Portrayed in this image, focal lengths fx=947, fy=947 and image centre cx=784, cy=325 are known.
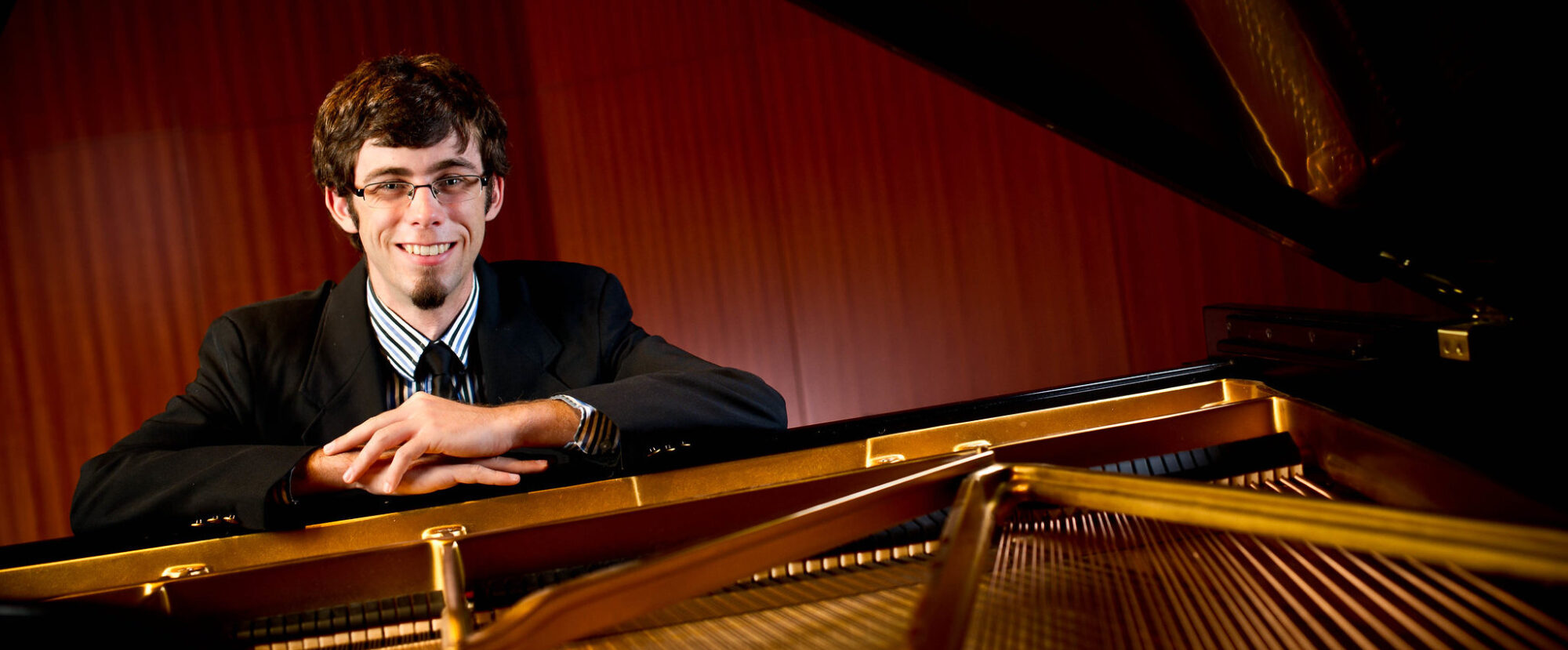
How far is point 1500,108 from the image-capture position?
44.8 inches

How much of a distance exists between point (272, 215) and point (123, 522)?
366 centimetres

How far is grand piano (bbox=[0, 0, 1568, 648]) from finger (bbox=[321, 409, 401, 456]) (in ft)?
0.69

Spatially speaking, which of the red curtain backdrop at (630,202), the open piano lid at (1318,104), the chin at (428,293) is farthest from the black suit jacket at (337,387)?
the red curtain backdrop at (630,202)

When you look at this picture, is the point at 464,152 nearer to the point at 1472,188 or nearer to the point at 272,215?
the point at 1472,188

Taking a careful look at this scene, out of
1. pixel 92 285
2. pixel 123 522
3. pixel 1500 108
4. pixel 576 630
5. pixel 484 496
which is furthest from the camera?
pixel 92 285

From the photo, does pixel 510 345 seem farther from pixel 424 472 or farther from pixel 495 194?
pixel 424 472

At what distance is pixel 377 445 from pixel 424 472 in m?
0.08

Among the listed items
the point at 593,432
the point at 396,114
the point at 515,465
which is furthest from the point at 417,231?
the point at 515,465

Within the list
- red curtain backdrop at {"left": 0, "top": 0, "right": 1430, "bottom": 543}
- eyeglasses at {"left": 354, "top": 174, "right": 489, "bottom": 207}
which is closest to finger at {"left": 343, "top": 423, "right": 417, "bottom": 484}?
eyeglasses at {"left": 354, "top": 174, "right": 489, "bottom": 207}

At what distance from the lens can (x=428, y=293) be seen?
206cm

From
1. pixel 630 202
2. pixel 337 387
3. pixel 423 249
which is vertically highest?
pixel 630 202

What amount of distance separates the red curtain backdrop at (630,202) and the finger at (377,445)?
10.9ft

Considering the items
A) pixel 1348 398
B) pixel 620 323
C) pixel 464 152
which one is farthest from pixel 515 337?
pixel 1348 398

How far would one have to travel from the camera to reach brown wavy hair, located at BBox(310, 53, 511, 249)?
6.72 ft
